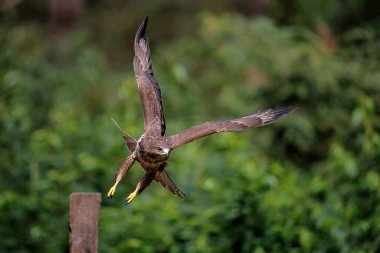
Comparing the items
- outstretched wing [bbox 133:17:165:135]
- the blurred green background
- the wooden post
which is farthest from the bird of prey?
the blurred green background

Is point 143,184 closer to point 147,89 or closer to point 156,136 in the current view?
point 156,136

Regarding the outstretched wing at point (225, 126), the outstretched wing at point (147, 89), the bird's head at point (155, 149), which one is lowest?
the bird's head at point (155, 149)

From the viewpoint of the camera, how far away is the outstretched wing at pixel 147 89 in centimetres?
495

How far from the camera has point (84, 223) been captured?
5.18 metres

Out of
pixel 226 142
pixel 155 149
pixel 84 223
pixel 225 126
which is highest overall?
pixel 226 142

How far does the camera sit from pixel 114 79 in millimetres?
13516

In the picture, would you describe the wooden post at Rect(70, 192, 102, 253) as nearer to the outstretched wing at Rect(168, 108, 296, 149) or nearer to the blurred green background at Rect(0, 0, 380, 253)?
the outstretched wing at Rect(168, 108, 296, 149)

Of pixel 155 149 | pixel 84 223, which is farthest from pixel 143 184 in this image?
pixel 84 223

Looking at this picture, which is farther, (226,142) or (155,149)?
(226,142)

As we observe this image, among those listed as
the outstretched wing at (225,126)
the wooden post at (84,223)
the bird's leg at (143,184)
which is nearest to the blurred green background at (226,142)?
the wooden post at (84,223)

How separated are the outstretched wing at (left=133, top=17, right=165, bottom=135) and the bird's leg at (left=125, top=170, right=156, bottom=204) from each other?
22 cm

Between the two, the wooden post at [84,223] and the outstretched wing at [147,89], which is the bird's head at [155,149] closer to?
the outstretched wing at [147,89]

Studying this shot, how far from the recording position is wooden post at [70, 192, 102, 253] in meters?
5.13

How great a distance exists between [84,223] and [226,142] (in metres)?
3.17
